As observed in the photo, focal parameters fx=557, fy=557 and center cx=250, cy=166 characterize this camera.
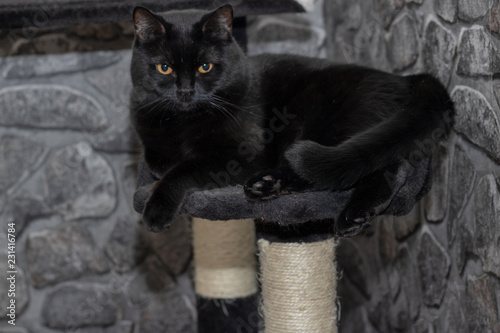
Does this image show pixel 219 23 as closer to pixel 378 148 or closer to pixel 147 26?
pixel 147 26

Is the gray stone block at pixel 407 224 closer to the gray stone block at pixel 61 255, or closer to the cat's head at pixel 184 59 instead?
the cat's head at pixel 184 59

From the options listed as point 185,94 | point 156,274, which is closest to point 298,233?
point 185,94

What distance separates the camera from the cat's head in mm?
1188

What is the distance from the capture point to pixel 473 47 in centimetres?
116

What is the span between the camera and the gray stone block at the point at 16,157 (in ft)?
6.26

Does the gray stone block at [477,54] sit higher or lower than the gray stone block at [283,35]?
lower

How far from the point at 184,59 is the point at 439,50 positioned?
24.2 inches

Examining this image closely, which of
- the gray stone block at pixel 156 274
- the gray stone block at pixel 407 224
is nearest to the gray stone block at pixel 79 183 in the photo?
the gray stone block at pixel 156 274

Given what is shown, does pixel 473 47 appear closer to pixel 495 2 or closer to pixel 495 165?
pixel 495 2

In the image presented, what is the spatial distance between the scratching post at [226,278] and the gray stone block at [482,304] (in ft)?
2.14

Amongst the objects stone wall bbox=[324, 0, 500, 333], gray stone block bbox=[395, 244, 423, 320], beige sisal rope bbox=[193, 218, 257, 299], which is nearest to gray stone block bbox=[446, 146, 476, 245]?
stone wall bbox=[324, 0, 500, 333]

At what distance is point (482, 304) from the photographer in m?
1.21

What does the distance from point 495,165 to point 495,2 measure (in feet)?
1.03

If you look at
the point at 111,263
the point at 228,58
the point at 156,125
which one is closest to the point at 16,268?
the point at 111,263
